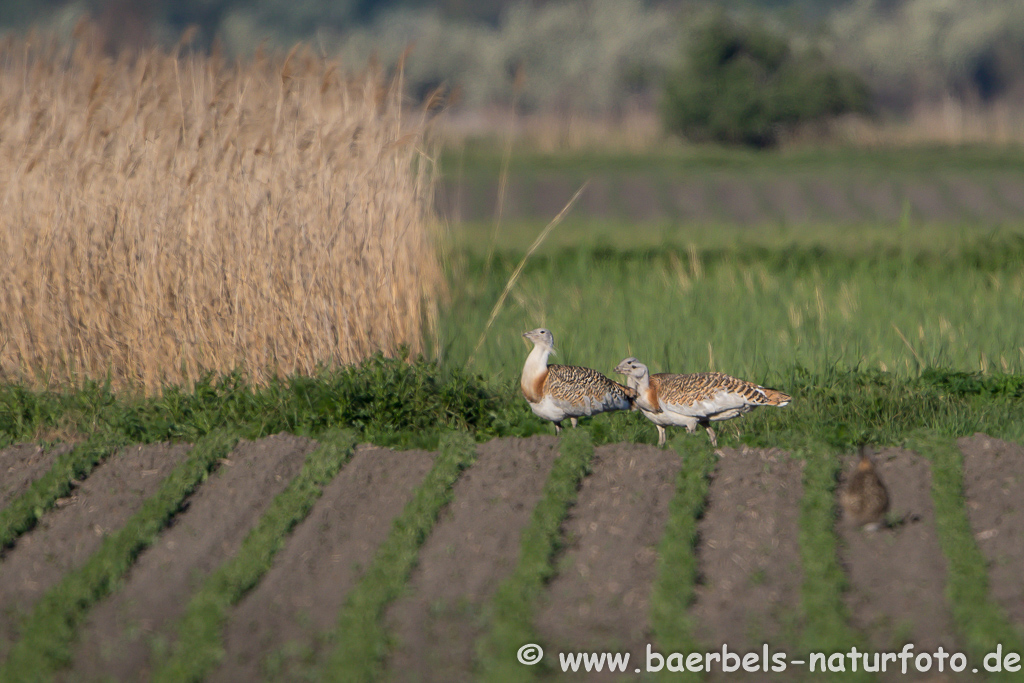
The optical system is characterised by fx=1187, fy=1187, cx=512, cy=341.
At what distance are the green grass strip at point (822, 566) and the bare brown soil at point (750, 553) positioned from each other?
0.06 meters

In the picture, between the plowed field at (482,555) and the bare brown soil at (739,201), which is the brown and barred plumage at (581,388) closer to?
the plowed field at (482,555)

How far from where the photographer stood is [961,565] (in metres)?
4.93

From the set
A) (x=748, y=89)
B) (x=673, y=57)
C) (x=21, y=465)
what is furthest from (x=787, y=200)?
(x=673, y=57)

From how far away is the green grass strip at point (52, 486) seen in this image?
18.6 feet

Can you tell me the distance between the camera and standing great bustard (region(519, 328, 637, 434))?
6262 mm

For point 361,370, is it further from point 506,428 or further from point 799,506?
point 799,506

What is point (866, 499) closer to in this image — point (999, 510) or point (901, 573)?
point (901, 573)

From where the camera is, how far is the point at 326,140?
8078mm

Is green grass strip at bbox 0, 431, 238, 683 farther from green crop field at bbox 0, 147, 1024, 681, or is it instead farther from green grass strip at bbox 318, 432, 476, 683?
green grass strip at bbox 318, 432, 476, 683

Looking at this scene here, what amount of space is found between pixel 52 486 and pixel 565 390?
268 cm

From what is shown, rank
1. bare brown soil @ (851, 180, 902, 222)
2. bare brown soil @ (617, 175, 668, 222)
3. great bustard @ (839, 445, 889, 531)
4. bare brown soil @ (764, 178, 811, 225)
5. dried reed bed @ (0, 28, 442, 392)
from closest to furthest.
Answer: great bustard @ (839, 445, 889, 531)
dried reed bed @ (0, 28, 442, 392)
bare brown soil @ (851, 180, 902, 222)
bare brown soil @ (764, 178, 811, 225)
bare brown soil @ (617, 175, 668, 222)

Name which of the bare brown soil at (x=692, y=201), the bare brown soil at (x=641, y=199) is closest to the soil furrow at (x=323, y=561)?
the bare brown soil at (x=641, y=199)

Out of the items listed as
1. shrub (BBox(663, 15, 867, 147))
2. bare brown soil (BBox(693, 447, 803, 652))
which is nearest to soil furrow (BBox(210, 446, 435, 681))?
bare brown soil (BBox(693, 447, 803, 652))

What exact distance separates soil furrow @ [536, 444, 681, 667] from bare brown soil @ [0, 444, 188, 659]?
2.15m
